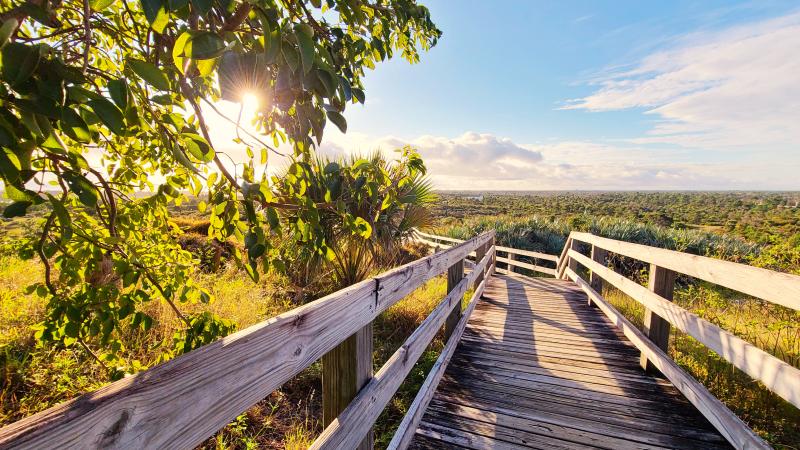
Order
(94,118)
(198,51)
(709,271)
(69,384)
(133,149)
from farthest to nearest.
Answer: (69,384)
(709,271)
(133,149)
(94,118)
(198,51)

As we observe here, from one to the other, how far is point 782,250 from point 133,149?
7769mm

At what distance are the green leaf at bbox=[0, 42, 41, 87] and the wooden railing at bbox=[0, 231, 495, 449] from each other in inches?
20.6

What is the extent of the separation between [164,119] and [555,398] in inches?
133

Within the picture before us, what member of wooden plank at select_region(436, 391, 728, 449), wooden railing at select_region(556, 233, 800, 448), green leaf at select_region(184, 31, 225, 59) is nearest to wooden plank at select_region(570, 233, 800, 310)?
wooden railing at select_region(556, 233, 800, 448)

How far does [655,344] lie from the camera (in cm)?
331

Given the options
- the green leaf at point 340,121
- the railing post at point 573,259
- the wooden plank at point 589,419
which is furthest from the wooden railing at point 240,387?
the railing post at point 573,259

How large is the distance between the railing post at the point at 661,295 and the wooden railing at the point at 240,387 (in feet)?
8.56

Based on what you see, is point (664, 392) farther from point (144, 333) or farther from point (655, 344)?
point (144, 333)

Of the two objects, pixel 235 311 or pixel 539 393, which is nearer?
pixel 539 393

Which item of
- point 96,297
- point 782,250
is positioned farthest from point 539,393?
point 782,250

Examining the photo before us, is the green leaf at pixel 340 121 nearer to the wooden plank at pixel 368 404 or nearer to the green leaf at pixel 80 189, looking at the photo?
the green leaf at pixel 80 189

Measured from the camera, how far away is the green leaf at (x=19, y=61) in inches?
22.4

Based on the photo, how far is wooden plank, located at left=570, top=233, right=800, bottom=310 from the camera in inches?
68.9

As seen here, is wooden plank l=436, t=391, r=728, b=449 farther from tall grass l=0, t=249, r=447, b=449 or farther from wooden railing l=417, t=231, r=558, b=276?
wooden railing l=417, t=231, r=558, b=276
